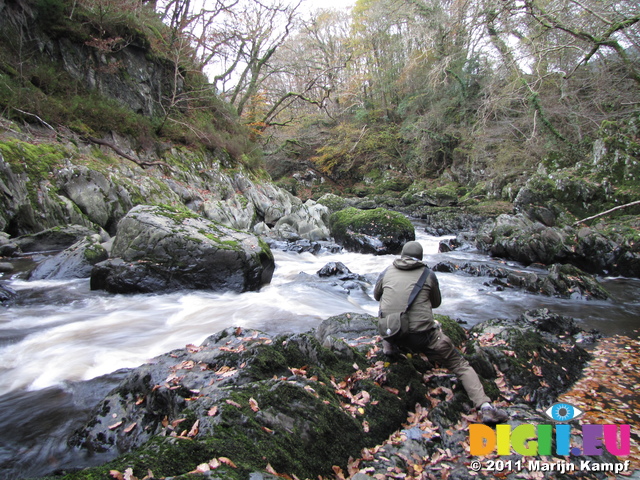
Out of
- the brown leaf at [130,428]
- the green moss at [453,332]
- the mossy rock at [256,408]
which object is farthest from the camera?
the green moss at [453,332]

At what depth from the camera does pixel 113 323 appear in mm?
5625

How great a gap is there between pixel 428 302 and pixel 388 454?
1.44m

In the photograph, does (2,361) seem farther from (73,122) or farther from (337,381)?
(73,122)

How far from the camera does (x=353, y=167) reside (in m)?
35.1

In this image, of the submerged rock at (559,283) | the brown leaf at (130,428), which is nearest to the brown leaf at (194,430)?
the brown leaf at (130,428)

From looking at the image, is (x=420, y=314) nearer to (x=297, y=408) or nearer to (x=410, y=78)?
(x=297, y=408)

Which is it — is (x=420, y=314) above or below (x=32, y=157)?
below

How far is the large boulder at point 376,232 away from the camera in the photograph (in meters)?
12.1

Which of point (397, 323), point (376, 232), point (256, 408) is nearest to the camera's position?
point (256, 408)

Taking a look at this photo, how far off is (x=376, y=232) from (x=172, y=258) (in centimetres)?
738

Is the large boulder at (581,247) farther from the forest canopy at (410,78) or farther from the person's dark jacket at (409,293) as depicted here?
the person's dark jacket at (409,293)

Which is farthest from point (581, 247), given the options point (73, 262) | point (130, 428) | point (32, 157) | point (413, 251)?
point (32, 157)

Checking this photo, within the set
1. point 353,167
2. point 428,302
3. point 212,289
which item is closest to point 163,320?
point 212,289

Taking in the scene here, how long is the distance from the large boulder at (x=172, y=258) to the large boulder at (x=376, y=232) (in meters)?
5.49
